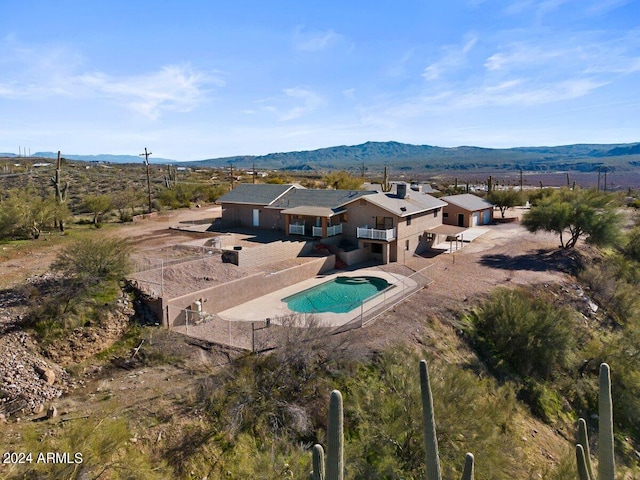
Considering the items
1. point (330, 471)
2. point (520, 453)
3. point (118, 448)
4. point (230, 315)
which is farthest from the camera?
point (230, 315)

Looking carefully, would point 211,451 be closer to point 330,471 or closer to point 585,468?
point 330,471

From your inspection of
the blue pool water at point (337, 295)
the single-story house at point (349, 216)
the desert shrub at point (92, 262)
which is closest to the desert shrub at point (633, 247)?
the single-story house at point (349, 216)

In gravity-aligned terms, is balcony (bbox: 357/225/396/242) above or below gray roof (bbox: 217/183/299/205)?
below

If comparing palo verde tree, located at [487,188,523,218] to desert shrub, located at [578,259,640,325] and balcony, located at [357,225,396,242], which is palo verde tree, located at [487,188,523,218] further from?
balcony, located at [357,225,396,242]

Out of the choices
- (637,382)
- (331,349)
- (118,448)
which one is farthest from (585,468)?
(637,382)

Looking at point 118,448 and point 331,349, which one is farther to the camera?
point 331,349

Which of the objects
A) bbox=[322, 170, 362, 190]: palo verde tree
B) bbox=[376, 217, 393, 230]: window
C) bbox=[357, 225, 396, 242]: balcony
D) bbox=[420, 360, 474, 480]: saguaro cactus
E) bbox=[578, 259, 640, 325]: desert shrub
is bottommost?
bbox=[578, 259, 640, 325]: desert shrub

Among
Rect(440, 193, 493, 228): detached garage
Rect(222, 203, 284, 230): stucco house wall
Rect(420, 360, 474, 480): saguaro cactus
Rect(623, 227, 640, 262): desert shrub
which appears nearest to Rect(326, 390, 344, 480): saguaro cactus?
Rect(420, 360, 474, 480): saguaro cactus

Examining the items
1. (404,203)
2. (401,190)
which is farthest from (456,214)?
(404,203)
